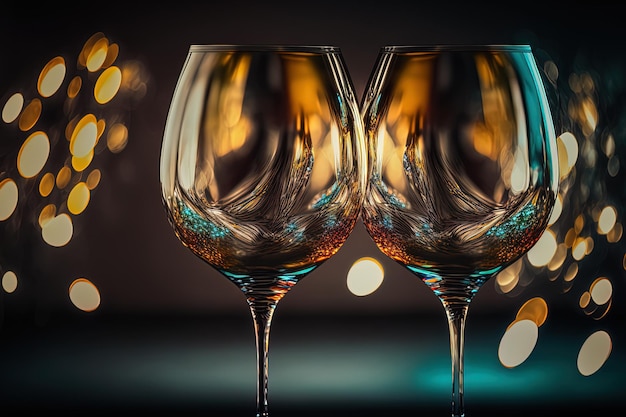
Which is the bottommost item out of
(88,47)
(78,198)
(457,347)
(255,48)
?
(457,347)

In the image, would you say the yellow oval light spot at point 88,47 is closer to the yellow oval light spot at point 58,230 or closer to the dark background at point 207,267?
the dark background at point 207,267

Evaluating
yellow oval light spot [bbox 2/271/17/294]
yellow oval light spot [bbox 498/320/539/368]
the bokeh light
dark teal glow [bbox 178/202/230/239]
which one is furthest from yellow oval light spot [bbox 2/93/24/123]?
dark teal glow [bbox 178/202/230/239]

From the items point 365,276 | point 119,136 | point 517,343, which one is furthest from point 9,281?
point 517,343

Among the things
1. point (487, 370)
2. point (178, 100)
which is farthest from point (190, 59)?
point (487, 370)

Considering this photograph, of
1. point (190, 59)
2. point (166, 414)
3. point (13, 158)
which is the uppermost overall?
point (13, 158)

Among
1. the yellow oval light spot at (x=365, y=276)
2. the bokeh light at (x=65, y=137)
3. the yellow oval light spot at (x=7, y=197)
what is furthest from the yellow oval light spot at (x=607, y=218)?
the yellow oval light spot at (x=7, y=197)

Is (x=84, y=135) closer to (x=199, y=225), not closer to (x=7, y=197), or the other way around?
(x=7, y=197)

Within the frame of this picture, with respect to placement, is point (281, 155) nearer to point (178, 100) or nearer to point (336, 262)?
point (178, 100)
